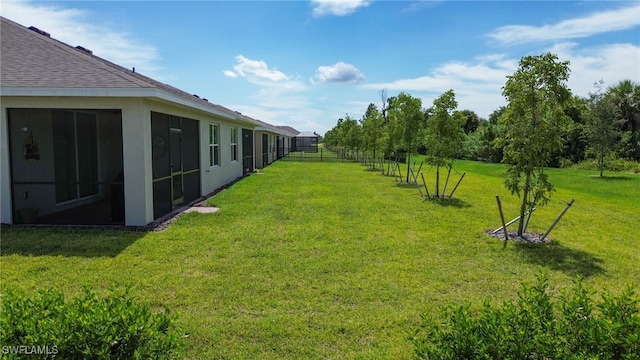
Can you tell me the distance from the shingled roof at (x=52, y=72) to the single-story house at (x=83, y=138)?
2 centimetres

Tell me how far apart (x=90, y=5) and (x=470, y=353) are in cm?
1076

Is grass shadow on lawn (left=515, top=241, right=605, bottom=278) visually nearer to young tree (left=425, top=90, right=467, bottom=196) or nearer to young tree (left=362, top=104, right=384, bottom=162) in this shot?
young tree (left=425, top=90, right=467, bottom=196)

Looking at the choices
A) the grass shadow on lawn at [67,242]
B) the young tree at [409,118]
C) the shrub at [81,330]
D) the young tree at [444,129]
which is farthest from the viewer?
the young tree at [409,118]

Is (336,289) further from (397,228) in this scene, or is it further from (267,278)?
(397,228)

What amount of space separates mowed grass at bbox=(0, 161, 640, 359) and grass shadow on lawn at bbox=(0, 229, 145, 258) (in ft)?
0.10

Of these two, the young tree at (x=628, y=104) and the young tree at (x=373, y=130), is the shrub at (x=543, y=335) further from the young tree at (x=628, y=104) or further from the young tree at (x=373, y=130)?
the young tree at (x=628, y=104)

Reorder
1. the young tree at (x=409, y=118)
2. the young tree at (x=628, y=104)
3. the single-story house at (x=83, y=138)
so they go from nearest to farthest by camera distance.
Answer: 1. the single-story house at (x=83, y=138)
2. the young tree at (x=409, y=118)
3. the young tree at (x=628, y=104)

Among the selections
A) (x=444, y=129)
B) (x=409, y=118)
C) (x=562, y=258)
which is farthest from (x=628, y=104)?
(x=562, y=258)

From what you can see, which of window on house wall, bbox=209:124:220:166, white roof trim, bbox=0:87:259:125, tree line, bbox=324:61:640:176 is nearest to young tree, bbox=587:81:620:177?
tree line, bbox=324:61:640:176

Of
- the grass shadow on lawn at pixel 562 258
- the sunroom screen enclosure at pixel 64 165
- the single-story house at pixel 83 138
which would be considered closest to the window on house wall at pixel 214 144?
the single-story house at pixel 83 138

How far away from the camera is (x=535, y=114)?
291 inches

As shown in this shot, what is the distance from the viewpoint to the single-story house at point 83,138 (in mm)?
7758

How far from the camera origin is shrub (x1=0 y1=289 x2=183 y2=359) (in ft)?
7.07

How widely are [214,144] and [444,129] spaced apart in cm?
776
